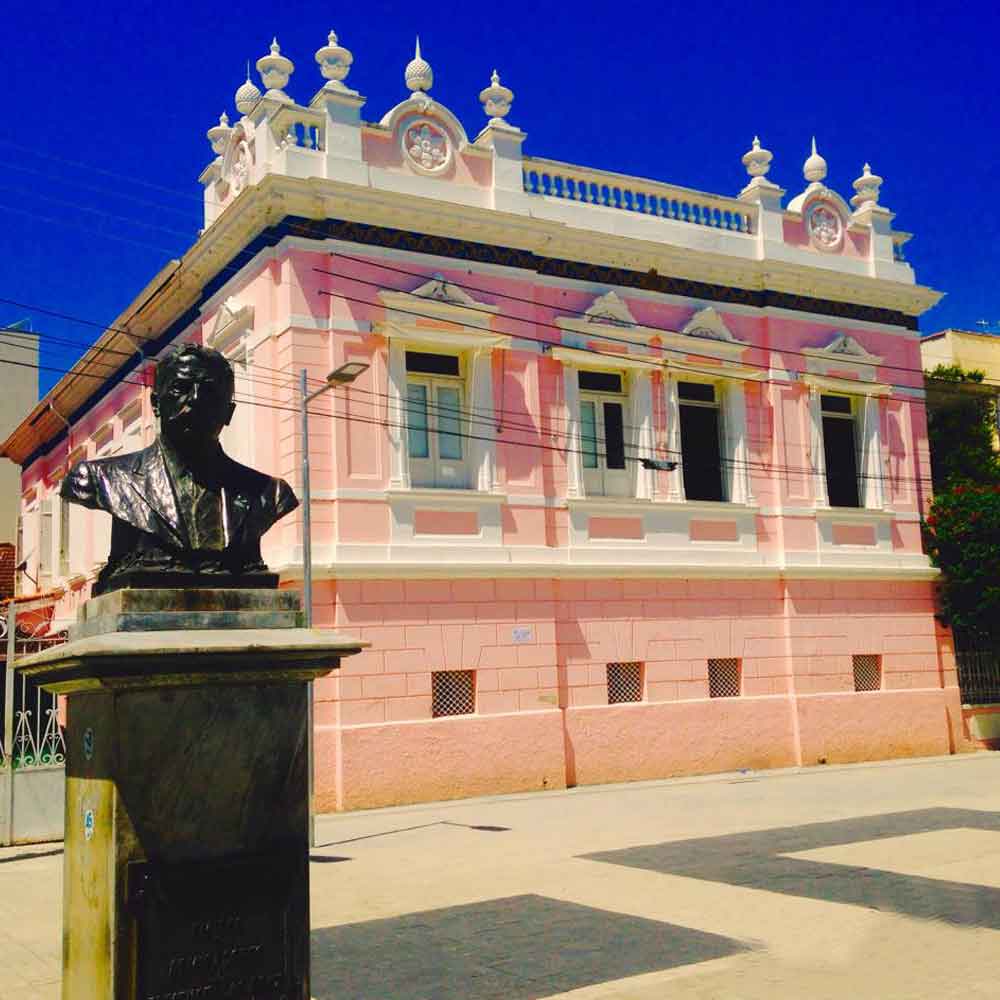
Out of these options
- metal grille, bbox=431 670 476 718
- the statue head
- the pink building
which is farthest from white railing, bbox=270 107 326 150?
the statue head

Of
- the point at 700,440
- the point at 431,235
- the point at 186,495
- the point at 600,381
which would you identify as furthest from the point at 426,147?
the point at 186,495

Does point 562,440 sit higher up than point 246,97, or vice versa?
point 246,97

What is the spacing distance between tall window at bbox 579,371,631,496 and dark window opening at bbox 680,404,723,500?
120cm

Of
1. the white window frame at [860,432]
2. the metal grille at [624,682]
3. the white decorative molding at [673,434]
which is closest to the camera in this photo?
the metal grille at [624,682]

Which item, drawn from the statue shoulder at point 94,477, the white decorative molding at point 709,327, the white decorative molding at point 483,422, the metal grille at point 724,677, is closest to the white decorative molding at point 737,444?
the white decorative molding at point 709,327

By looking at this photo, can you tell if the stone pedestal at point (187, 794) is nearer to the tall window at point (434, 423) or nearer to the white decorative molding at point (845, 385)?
the tall window at point (434, 423)

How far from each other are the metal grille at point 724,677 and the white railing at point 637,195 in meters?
7.12

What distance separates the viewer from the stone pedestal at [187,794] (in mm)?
4883

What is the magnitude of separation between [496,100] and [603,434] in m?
5.23

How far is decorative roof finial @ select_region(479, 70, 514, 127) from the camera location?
60.0ft

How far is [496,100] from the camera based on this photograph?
18391mm

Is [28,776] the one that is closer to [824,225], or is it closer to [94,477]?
[94,477]

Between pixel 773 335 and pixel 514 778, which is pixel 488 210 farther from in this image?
pixel 514 778

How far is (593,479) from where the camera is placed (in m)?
18.6
